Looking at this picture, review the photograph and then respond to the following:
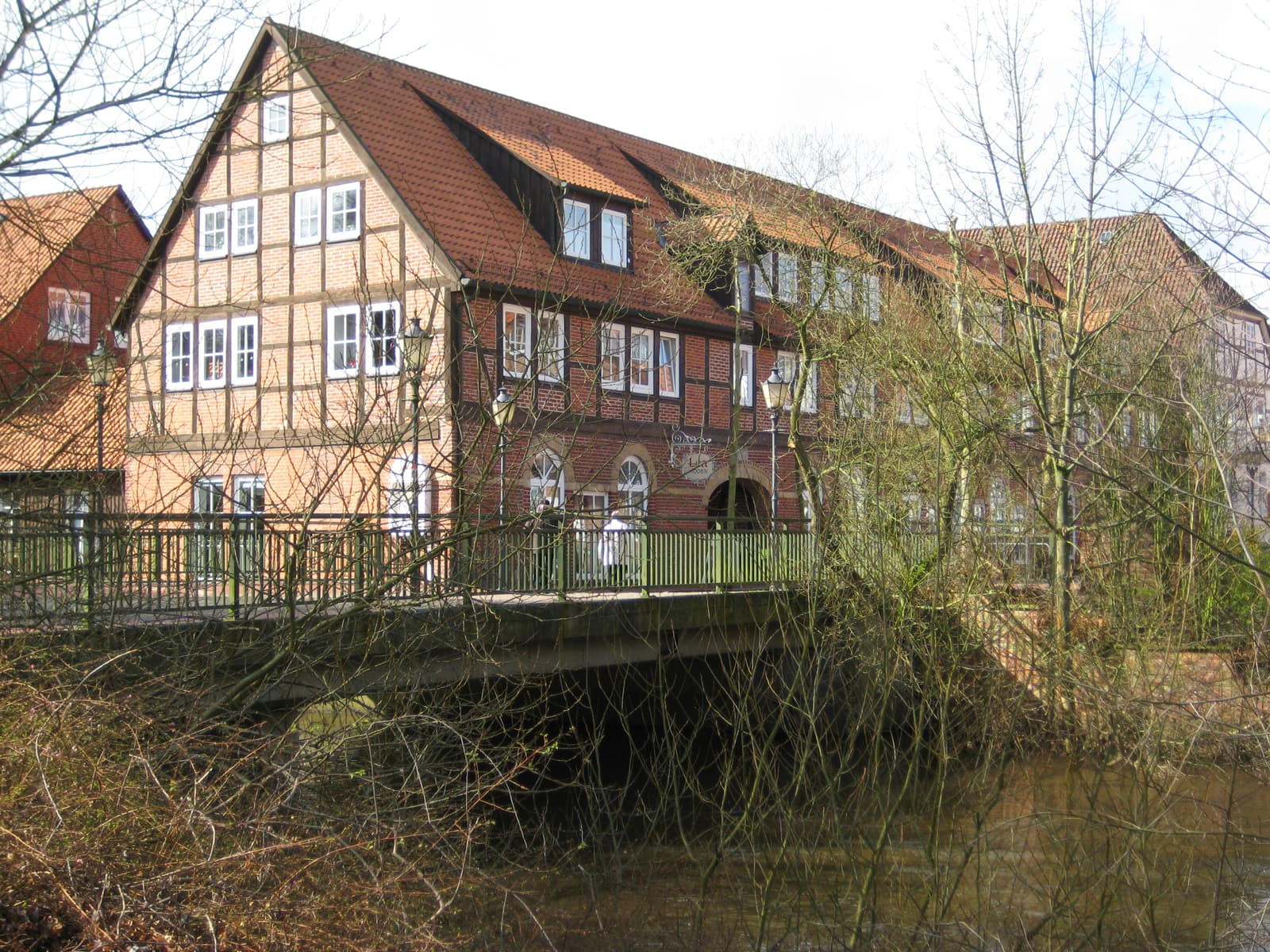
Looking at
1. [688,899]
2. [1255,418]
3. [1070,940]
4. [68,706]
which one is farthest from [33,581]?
[1255,418]

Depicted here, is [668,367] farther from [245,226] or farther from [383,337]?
[383,337]

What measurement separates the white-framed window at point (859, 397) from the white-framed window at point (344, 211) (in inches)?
322

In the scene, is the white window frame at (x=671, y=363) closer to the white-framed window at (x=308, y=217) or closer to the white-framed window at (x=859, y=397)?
the white-framed window at (x=859, y=397)

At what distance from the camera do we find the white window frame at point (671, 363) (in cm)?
2453

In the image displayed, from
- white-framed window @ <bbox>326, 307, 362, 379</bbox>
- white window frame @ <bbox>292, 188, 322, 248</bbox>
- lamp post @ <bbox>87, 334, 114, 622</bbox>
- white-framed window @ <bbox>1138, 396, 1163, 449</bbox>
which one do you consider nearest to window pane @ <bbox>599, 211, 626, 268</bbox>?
white-framed window @ <bbox>326, 307, 362, 379</bbox>

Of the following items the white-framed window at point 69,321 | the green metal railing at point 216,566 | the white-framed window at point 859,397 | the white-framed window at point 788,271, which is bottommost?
the green metal railing at point 216,566

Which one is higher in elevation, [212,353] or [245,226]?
[245,226]

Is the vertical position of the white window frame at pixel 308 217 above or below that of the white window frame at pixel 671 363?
above

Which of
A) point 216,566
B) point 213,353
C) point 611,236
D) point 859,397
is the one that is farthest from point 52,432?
point 611,236

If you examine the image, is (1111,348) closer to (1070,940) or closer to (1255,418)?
(1255,418)

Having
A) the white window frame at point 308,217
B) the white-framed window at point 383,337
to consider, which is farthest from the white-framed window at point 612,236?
the white window frame at point 308,217

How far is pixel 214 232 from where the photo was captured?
23531 millimetres

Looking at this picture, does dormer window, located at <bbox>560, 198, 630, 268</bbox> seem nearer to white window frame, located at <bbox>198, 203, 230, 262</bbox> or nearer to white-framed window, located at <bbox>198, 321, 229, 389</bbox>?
white window frame, located at <bbox>198, 203, 230, 262</bbox>

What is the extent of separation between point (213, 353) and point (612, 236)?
7260 mm
